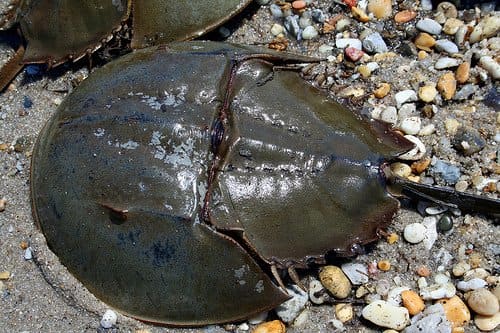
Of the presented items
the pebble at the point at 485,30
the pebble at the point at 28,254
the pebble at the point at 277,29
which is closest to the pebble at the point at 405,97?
the pebble at the point at 485,30

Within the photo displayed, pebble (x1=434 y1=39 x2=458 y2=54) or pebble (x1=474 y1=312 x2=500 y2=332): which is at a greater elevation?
pebble (x1=434 y1=39 x2=458 y2=54)

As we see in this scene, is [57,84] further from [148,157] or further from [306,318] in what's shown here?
[306,318]

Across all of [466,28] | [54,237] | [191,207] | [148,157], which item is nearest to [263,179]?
[191,207]

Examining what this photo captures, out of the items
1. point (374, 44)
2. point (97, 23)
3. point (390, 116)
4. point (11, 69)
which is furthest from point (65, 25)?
point (390, 116)

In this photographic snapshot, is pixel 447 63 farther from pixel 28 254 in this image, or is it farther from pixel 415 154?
pixel 28 254

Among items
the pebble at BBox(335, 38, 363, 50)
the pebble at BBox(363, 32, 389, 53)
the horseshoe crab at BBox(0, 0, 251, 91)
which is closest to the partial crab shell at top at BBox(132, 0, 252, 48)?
the horseshoe crab at BBox(0, 0, 251, 91)

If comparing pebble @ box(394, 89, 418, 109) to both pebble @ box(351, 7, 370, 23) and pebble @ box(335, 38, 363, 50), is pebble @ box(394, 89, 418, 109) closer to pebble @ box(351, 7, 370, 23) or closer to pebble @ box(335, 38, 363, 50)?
pebble @ box(335, 38, 363, 50)

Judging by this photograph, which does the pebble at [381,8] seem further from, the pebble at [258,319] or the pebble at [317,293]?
the pebble at [258,319]
